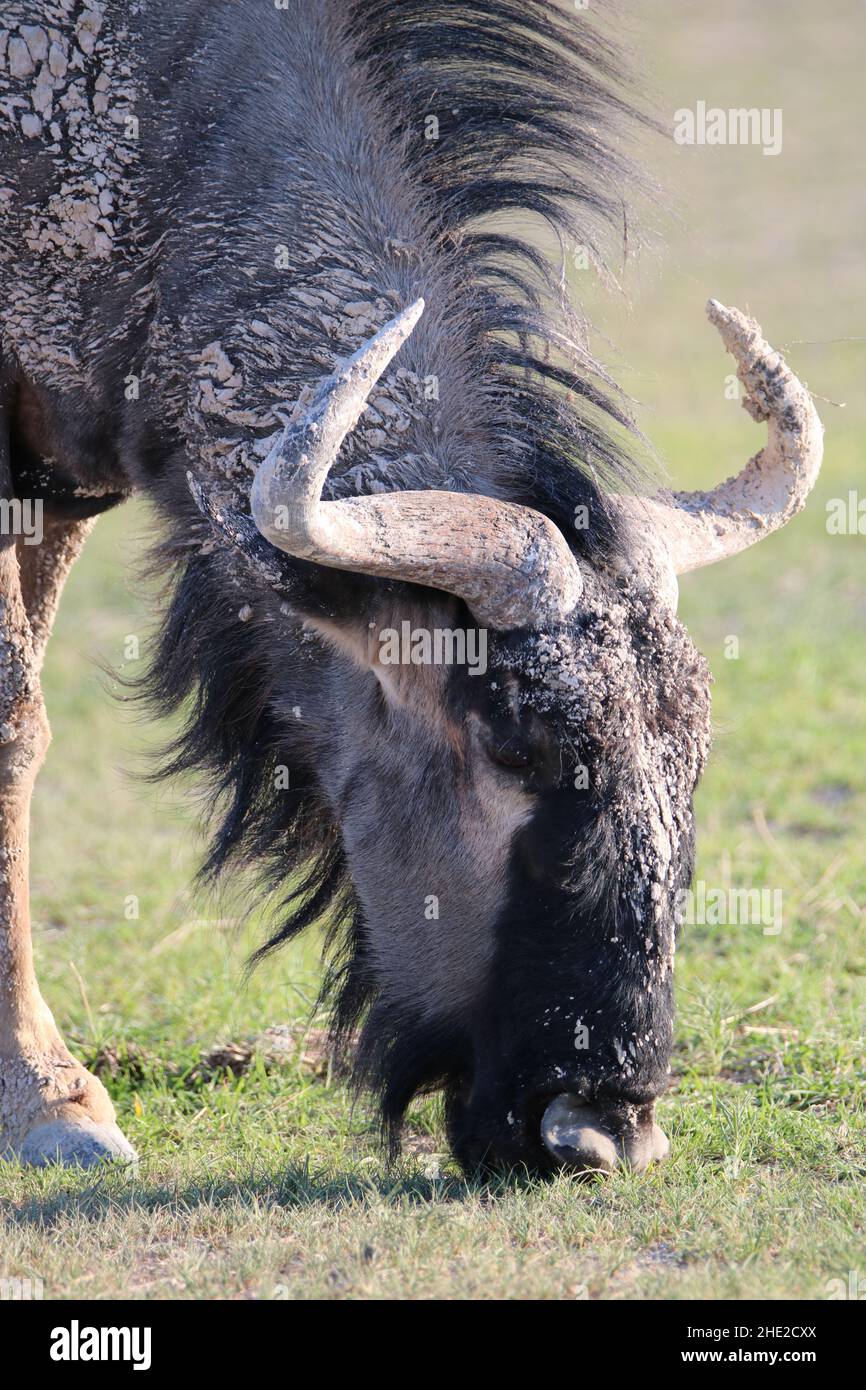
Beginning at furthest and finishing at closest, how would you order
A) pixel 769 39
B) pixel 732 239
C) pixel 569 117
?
pixel 769 39 < pixel 732 239 < pixel 569 117

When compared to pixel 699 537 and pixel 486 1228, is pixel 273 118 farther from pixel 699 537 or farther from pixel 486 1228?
pixel 486 1228

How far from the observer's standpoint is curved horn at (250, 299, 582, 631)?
157 inches

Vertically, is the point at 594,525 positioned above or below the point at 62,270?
below

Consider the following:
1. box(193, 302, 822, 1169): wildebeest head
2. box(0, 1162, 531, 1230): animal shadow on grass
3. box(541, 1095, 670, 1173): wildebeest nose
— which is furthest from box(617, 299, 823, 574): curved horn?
box(0, 1162, 531, 1230): animal shadow on grass

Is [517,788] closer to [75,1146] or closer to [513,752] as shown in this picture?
[513,752]

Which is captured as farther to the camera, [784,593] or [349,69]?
[784,593]

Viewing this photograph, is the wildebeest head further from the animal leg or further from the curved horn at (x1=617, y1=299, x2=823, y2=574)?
the animal leg

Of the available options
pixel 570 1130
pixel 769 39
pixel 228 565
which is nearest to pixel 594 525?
pixel 228 565

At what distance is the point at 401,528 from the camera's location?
4.18 metres

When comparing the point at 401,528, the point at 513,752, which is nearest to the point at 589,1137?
the point at 513,752

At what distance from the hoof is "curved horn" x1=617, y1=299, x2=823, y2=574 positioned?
2539 mm

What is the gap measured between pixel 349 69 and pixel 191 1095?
355cm

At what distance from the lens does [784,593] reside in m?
13.5
